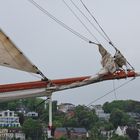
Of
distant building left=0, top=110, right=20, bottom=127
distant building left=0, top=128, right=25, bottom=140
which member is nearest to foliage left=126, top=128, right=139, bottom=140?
distant building left=0, top=110, right=20, bottom=127

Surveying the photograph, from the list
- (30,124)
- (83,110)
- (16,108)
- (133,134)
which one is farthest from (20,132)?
(16,108)

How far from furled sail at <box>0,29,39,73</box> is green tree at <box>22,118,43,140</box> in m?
86.1

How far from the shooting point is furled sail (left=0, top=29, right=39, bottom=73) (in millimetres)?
24719

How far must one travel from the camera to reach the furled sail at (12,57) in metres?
24.7

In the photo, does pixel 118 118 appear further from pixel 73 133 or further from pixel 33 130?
pixel 33 130

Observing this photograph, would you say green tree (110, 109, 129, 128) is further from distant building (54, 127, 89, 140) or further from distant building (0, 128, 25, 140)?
distant building (0, 128, 25, 140)

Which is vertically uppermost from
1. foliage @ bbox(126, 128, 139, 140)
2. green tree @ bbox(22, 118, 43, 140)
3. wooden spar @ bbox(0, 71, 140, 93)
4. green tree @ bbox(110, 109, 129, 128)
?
green tree @ bbox(110, 109, 129, 128)

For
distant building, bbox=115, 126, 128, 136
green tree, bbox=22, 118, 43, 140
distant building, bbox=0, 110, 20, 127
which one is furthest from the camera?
distant building, bbox=0, 110, 20, 127

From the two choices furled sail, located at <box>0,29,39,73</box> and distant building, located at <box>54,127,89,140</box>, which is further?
distant building, located at <box>54,127,89,140</box>

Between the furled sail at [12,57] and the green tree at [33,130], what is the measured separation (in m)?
86.1

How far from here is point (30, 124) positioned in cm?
12756

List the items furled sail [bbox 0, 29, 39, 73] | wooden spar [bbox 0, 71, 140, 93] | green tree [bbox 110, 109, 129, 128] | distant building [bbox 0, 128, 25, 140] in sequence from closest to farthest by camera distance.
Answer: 1. furled sail [bbox 0, 29, 39, 73]
2. wooden spar [bbox 0, 71, 140, 93]
3. distant building [bbox 0, 128, 25, 140]
4. green tree [bbox 110, 109, 129, 128]

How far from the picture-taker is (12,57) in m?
24.8

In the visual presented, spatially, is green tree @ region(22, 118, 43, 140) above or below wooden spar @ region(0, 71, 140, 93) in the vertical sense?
above
